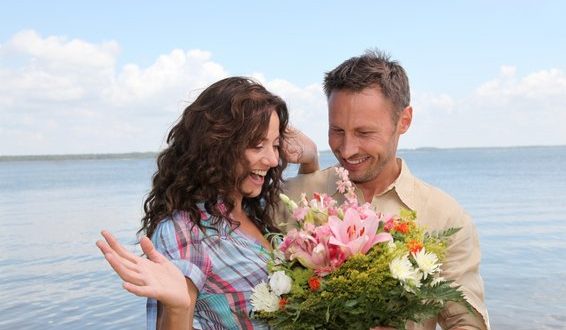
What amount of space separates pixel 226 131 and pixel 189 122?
243 mm

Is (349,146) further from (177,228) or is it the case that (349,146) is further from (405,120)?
(177,228)

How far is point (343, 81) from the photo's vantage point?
12.1 feet

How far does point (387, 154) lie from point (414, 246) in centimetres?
113

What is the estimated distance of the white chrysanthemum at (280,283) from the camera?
2654 millimetres

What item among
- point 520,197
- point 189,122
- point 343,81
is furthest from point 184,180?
point 520,197

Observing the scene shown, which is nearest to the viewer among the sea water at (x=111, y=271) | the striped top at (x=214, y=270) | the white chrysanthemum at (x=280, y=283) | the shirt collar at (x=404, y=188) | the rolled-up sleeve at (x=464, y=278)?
the white chrysanthemum at (x=280, y=283)

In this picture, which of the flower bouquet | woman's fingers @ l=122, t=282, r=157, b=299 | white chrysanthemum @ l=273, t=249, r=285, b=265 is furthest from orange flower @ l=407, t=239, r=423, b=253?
woman's fingers @ l=122, t=282, r=157, b=299

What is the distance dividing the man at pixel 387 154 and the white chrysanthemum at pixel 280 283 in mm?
1117

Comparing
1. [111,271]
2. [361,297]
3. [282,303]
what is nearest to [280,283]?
[282,303]

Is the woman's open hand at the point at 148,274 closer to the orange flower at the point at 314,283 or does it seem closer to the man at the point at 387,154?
the orange flower at the point at 314,283

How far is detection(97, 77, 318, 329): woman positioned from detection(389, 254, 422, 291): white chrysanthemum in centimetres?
74

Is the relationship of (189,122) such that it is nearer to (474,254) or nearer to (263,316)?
(263,316)

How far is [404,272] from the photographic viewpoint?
8.43 feet

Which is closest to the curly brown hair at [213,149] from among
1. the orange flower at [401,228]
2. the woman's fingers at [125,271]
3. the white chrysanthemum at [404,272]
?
the woman's fingers at [125,271]
